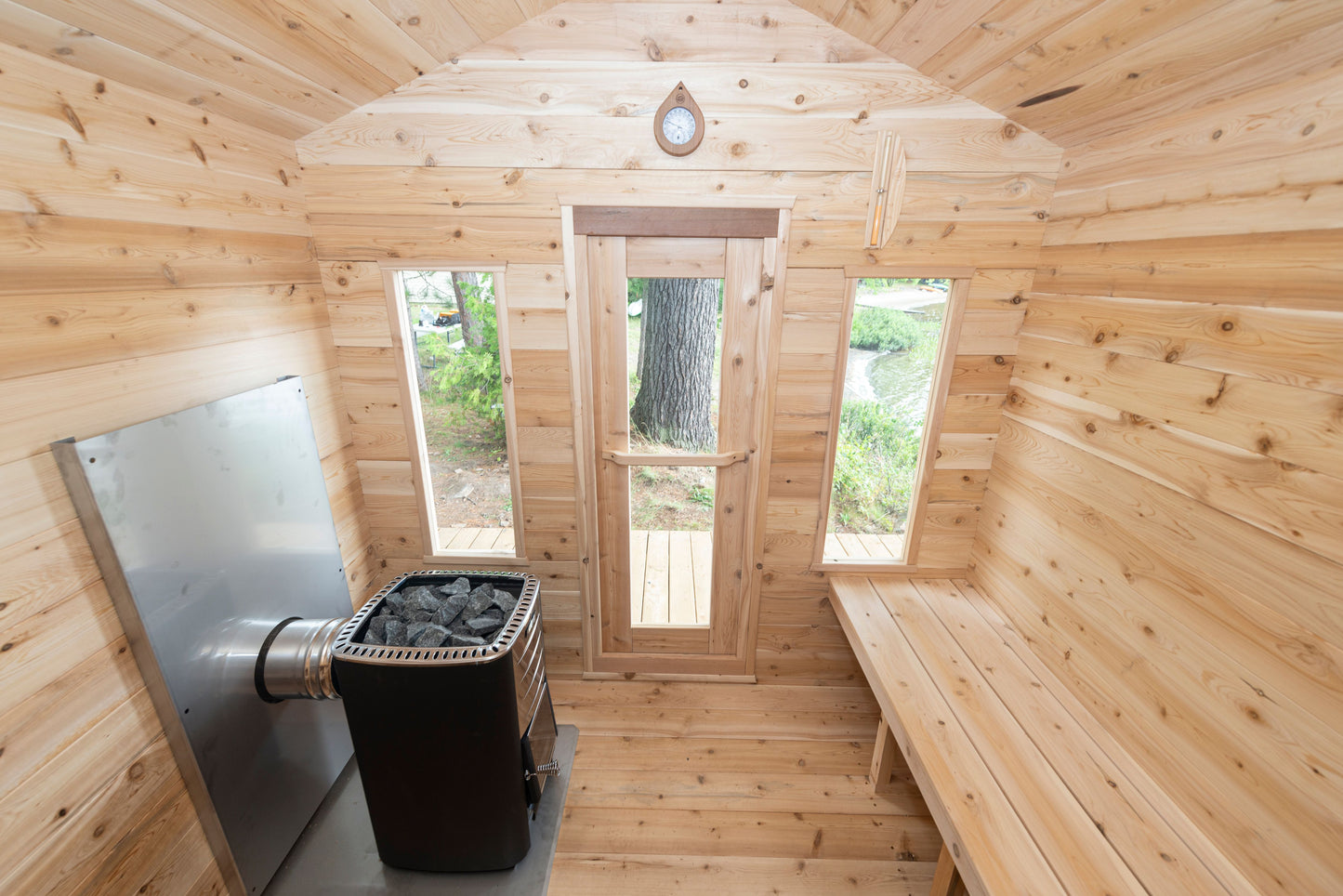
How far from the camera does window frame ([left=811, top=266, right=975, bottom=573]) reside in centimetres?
190

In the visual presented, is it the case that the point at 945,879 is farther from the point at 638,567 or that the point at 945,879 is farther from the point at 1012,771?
the point at 638,567

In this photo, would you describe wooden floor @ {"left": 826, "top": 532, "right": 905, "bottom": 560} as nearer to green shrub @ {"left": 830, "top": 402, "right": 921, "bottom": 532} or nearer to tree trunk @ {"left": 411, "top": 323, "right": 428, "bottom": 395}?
green shrub @ {"left": 830, "top": 402, "right": 921, "bottom": 532}

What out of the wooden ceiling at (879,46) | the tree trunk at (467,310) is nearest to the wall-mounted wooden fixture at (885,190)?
Answer: the wooden ceiling at (879,46)

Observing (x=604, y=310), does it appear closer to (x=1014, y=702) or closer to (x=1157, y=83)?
(x=1157, y=83)

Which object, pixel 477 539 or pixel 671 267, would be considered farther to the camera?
pixel 477 539

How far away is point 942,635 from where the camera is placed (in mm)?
1938

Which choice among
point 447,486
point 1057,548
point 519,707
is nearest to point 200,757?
point 519,707

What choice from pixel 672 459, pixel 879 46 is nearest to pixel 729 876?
pixel 672 459

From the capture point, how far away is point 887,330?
205 cm

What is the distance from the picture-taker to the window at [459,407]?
6.57 feet

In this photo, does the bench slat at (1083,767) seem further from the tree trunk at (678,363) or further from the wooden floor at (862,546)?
the tree trunk at (678,363)

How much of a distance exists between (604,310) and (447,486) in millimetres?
1050

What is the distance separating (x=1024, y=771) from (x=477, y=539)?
212 centimetres

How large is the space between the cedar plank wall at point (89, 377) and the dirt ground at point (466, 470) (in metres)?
0.73
